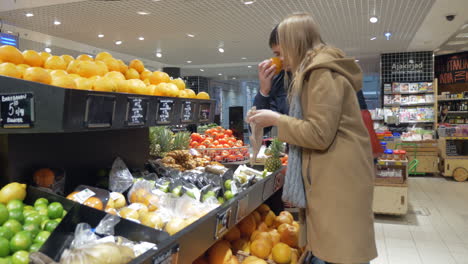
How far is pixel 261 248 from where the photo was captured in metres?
1.90

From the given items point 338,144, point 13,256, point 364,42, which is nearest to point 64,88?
point 13,256

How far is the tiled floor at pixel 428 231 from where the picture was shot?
12.1 ft

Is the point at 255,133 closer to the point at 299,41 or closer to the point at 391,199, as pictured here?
the point at 299,41

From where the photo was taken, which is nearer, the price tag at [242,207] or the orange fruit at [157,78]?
the price tag at [242,207]

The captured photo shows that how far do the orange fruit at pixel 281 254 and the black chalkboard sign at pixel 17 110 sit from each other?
4.35ft

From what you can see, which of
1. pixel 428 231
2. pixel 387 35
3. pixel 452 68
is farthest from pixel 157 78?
pixel 452 68

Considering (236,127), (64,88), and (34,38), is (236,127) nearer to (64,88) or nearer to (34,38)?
(34,38)

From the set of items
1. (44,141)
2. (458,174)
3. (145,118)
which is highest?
(145,118)

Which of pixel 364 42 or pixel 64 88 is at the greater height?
pixel 364 42

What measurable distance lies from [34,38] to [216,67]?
7.29 m

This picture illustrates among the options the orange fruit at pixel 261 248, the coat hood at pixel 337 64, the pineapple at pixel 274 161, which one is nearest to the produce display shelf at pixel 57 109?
the coat hood at pixel 337 64

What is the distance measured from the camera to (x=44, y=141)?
5.21 ft

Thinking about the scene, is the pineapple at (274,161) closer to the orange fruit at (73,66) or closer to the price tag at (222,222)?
the price tag at (222,222)

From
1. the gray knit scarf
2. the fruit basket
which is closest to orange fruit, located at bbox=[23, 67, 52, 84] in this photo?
the gray knit scarf
